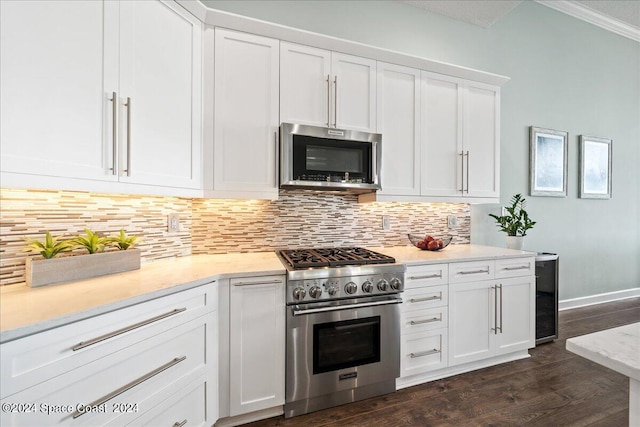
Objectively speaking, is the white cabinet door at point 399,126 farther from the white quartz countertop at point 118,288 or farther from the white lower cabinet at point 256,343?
the white lower cabinet at point 256,343

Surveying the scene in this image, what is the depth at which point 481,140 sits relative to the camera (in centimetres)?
272

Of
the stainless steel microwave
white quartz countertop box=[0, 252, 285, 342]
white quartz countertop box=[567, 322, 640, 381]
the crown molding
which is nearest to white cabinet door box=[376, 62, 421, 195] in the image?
the stainless steel microwave

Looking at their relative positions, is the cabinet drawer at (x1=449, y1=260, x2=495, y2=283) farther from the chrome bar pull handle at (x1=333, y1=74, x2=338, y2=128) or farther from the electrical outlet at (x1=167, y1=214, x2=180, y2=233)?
A: the electrical outlet at (x1=167, y1=214, x2=180, y2=233)

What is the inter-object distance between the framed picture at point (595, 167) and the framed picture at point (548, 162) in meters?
0.35

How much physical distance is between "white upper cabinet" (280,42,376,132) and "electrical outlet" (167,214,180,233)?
1.06m

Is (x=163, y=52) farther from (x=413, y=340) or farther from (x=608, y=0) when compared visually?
(x=608, y=0)

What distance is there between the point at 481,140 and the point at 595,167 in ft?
8.14

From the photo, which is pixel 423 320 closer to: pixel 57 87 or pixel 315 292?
pixel 315 292

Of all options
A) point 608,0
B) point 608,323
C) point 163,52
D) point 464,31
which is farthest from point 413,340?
point 608,0

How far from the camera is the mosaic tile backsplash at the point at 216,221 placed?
1.37 metres

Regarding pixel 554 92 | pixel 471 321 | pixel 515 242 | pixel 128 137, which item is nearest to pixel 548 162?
pixel 554 92

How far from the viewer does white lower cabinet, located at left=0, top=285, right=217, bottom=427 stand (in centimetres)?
84

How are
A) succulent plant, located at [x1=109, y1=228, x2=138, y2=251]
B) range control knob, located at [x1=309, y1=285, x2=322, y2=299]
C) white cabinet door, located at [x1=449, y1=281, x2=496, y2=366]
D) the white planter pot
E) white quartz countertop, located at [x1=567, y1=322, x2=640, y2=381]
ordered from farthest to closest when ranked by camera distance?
the white planter pot < white cabinet door, located at [x1=449, y1=281, x2=496, y2=366] < range control knob, located at [x1=309, y1=285, x2=322, y2=299] < succulent plant, located at [x1=109, y1=228, x2=138, y2=251] < white quartz countertop, located at [x1=567, y1=322, x2=640, y2=381]

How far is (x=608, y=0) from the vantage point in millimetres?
3441
